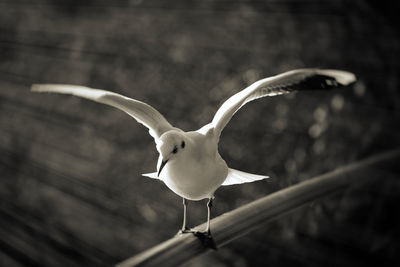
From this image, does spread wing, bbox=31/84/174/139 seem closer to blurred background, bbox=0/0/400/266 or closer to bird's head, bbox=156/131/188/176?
bird's head, bbox=156/131/188/176

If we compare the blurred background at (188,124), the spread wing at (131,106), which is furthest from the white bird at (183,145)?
the blurred background at (188,124)

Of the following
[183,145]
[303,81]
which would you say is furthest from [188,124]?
[183,145]

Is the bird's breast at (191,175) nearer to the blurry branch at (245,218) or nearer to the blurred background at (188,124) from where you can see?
the blurry branch at (245,218)

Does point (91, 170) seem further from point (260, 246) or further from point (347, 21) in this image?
point (347, 21)

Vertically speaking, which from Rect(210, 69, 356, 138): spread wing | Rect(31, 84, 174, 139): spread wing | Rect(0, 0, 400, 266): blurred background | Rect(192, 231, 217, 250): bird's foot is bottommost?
Rect(192, 231, 217, 250): bird's foot

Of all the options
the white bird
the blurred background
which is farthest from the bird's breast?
the blurred background

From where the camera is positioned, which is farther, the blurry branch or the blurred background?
the blurred background
